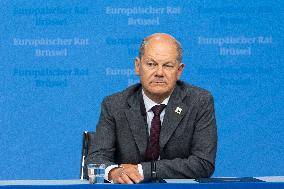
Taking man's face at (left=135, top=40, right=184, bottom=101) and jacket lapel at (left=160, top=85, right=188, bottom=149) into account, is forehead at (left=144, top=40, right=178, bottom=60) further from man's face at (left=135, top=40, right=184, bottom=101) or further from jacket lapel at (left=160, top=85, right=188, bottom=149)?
jacket lapel at (left=160, top=85, right=188, bottom=149)

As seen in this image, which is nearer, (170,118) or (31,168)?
(170,118)

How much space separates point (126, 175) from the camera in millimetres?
2916

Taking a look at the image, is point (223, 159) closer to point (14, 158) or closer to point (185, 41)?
point (185, 41)

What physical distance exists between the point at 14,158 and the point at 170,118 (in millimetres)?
2665

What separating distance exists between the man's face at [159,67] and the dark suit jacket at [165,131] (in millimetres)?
135

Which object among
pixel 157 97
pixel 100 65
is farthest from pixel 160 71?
pixel 100 65

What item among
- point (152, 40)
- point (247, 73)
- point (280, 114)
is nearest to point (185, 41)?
point (247, 73)

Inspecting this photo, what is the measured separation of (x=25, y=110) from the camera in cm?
589

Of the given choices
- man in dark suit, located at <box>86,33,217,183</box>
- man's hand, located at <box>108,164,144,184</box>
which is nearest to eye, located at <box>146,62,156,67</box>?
man in dark suit, located at <box>86,33,217,183</box>

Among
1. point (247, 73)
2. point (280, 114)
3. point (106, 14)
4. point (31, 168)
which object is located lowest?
point (31, 168)

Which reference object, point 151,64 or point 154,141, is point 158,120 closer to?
point 154,141

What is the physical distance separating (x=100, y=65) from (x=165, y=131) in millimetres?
2408

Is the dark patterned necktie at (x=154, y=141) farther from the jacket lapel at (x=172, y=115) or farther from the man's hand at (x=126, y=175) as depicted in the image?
the man's hand at (x=126, y=175)

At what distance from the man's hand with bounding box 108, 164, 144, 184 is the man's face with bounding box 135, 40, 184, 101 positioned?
0.54m
